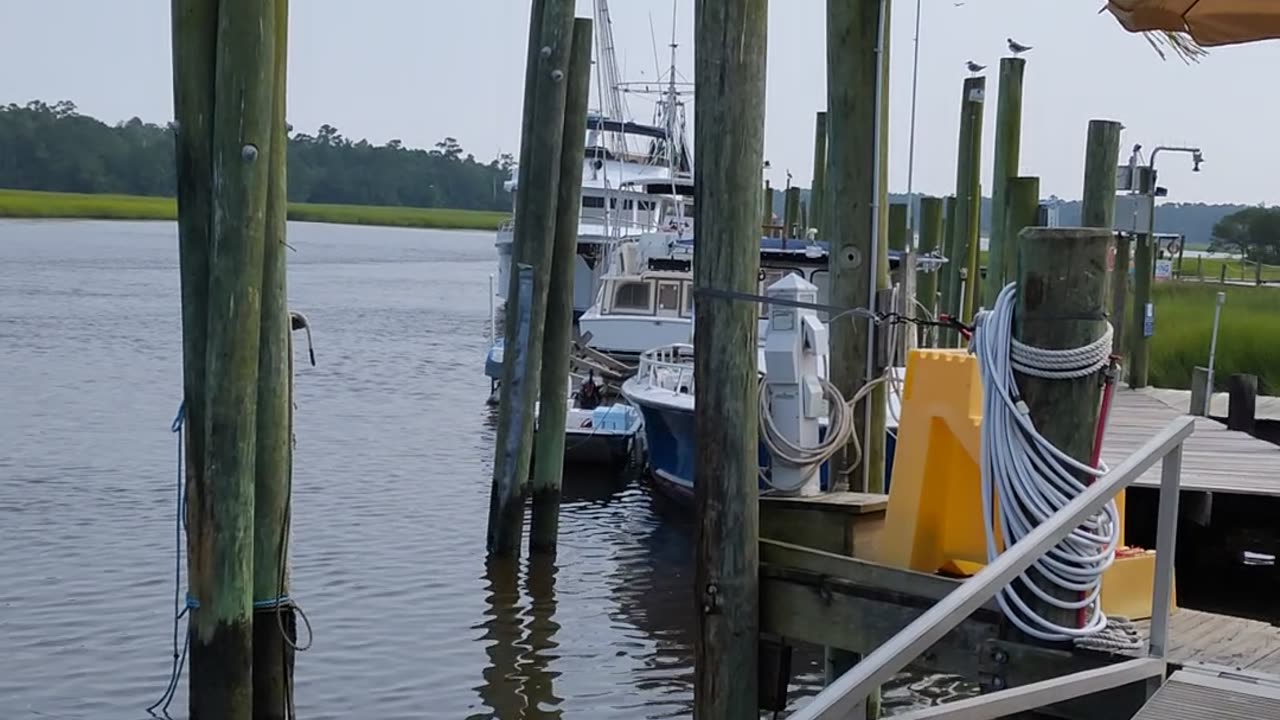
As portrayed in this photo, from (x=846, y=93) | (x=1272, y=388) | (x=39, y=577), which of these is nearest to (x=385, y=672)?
(x=39, y=577)

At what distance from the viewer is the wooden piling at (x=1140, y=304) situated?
1861 centimetres

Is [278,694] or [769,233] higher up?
[769,233]

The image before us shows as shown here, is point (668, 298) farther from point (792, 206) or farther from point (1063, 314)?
point (1063, 314)

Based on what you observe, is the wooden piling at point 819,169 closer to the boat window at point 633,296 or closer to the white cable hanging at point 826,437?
the boat window at point 633,296

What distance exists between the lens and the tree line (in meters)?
121

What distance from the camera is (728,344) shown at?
6.13m

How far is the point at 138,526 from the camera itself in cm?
1444

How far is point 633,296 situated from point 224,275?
1569 cm

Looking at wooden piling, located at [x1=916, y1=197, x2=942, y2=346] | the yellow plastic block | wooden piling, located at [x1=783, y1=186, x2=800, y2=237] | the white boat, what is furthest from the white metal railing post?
wooden piling, located at [x1=783, y1=186, x2=800, y2=237]

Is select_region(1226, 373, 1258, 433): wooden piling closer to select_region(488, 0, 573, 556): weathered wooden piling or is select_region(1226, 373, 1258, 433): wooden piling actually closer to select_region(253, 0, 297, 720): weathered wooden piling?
select_region(488, 0, 573, 556): weathered wooden piling

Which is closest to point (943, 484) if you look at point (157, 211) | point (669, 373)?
point (669, 373)

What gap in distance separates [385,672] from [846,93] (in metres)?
4.83

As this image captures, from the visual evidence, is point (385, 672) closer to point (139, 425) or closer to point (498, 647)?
point (498, 647)

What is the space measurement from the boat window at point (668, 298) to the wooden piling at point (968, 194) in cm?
391
